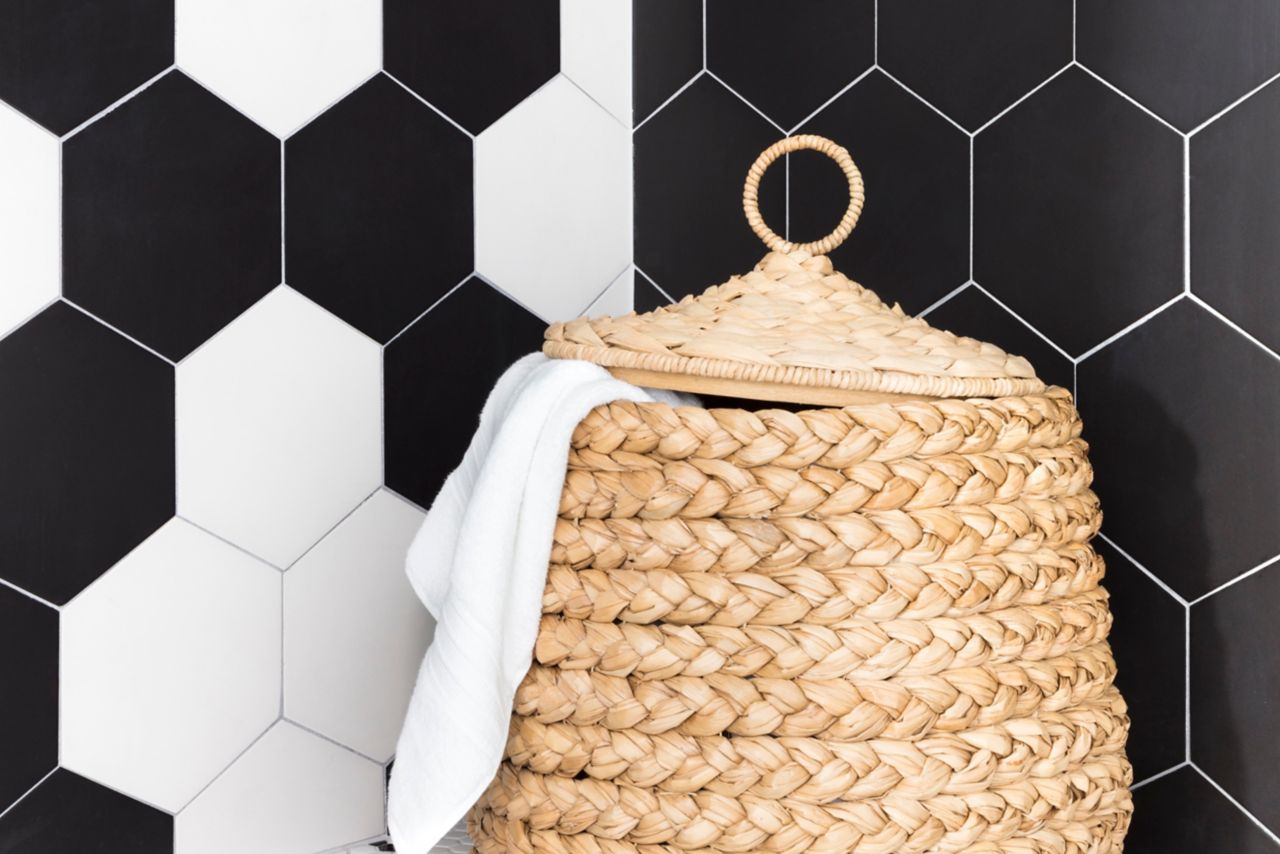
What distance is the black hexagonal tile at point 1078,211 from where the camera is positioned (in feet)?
3.14

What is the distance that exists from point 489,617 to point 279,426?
0.39 meters

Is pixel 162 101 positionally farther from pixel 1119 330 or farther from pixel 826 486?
pixel 1119 330

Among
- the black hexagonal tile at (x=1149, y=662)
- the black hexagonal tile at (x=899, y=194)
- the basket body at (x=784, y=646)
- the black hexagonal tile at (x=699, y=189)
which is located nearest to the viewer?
the basket body at (x=784, y=646)

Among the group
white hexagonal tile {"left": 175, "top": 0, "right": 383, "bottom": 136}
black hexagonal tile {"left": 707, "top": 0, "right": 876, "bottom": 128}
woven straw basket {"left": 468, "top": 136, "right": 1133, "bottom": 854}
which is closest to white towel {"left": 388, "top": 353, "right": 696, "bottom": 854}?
woven straw basket {"left": 468, "top": 136, "right": 1133, "bottom": 854}

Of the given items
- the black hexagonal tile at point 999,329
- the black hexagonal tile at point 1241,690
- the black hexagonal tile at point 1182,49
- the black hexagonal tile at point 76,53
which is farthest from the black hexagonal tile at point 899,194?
the black hexagonal tile at point 76,53

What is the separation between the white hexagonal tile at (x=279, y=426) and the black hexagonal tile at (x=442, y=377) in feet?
0.07

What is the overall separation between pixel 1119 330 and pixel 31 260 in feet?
2.82

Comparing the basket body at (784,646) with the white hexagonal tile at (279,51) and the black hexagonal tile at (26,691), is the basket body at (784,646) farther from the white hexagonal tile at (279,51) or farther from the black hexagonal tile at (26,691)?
the white hexagonal tile at (279,51)

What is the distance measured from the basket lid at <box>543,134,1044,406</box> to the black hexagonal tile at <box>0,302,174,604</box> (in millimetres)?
350

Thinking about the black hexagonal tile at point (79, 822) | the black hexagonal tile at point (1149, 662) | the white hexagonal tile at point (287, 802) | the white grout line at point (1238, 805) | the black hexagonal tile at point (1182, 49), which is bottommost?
the white hexagonal tile at point (287, 802)

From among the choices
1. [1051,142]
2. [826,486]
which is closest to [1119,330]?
[1051,142]

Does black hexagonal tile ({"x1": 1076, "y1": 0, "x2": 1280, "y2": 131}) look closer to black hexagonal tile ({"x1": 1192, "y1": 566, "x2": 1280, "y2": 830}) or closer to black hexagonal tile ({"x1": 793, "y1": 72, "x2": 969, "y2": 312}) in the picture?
black hexagonal tile ({"x1": 793, "y1": 72, "x2": 969, "y2": 312})

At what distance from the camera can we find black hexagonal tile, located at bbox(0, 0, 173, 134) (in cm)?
87

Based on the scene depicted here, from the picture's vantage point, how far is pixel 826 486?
68 centimetres
